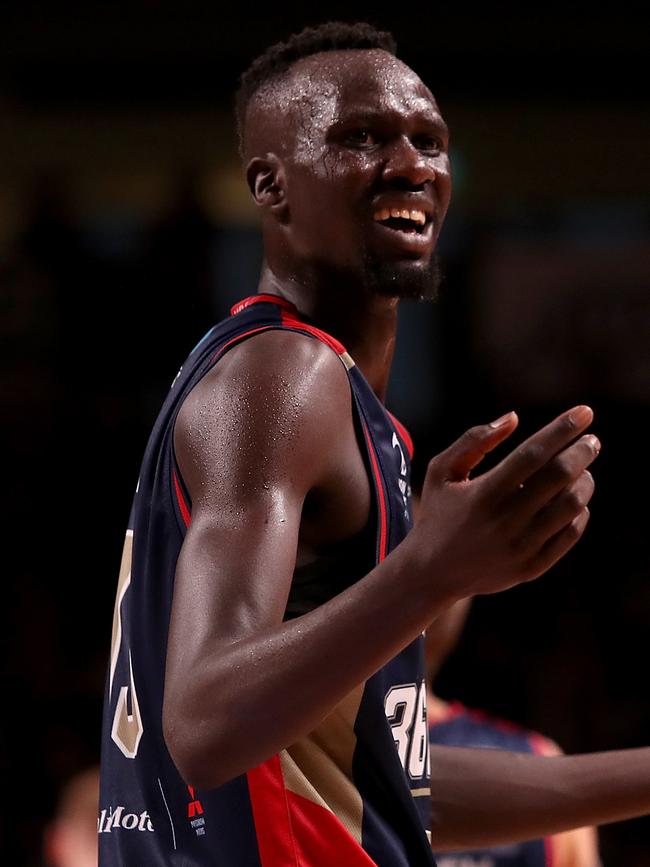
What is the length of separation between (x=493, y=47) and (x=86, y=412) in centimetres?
282

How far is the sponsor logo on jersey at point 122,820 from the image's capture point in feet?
6.59

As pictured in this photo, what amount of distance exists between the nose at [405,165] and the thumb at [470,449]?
737mm

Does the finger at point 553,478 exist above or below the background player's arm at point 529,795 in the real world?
above

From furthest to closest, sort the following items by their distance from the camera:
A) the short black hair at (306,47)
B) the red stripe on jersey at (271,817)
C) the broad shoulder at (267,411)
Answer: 1. the short black hair at (306,47)
2. the red stripe on jersey at (271,817)
3. the broad shoulder at (267,411)

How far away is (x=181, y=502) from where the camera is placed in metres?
1.92

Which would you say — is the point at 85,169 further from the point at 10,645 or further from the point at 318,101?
the point at 318,101

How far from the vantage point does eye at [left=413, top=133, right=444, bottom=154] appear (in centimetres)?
229

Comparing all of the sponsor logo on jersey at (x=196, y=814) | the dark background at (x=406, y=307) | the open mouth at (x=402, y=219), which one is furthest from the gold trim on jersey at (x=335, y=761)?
the dark background at (x=406, y=307)

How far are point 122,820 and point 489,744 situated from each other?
1896mm

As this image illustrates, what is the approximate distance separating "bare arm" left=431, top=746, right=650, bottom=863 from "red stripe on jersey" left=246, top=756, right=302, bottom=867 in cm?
56

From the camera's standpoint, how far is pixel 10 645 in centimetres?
589

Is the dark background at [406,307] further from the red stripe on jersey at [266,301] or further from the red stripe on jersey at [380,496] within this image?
the red stripe on jersey at [380,496]

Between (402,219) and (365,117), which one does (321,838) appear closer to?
(402,219)

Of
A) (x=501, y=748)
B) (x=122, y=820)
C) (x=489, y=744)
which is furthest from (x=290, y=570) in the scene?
(x=489, y=744)
